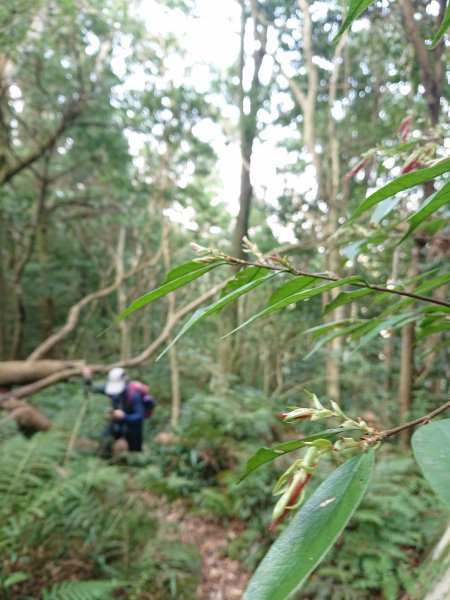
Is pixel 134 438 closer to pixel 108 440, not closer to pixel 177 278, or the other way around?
pixel 108 440

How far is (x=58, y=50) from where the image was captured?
6539mm

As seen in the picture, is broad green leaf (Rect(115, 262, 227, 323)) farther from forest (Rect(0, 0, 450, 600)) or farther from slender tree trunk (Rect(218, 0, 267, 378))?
slender tree trunk (Rect(218, 0, 267, 378))

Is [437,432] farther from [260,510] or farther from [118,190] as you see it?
[118,190]

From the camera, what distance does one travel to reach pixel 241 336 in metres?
8.79

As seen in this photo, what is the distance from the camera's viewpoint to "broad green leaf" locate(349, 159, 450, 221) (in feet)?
1.79

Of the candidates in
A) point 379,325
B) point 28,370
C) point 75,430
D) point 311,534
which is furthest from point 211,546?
point 311,534

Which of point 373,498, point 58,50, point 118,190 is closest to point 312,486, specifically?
point 373,498

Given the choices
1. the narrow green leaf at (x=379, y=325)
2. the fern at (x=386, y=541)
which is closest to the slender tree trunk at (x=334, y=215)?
the fern at (x=386, y=541)

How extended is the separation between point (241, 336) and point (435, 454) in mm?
8394

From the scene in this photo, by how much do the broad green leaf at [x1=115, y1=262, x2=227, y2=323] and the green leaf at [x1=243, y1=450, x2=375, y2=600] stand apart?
0.33 m

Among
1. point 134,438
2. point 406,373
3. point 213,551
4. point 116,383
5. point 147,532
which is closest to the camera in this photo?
point 147,532

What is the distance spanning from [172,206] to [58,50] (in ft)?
15.1

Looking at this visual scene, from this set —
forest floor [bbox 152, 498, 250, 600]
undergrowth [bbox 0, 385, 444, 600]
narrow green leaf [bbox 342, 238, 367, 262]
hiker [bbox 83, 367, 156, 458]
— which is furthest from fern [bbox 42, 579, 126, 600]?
narrow green leaf [bbox 342, 238, 367, 262]

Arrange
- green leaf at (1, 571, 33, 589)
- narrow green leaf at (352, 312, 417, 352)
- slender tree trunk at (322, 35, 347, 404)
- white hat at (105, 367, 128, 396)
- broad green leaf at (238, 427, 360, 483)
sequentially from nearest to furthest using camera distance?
broad green leaf at (238, 427, 360, 483) < narrow green leaf at (352, 312, 417, 352) < green leaf at (1, 571, 33, 589) < white hat at (105, 367, 128, 396) < slender tree trunk at (322, 35, 347, 404)
